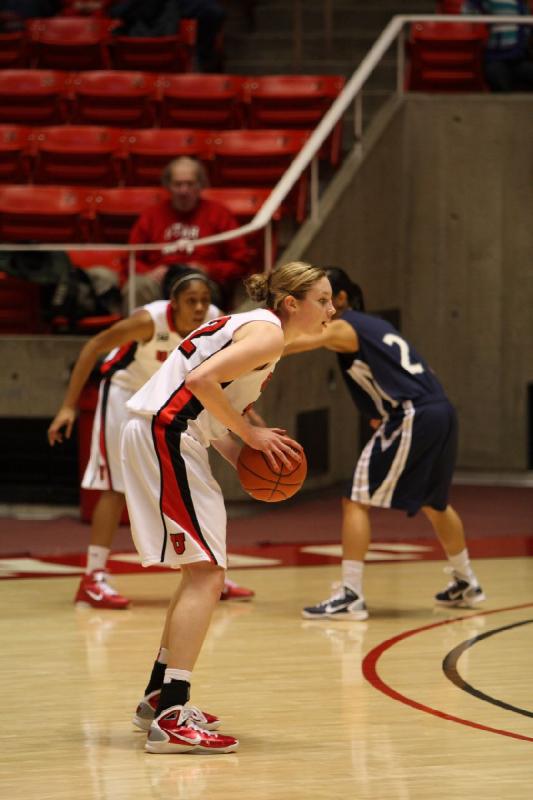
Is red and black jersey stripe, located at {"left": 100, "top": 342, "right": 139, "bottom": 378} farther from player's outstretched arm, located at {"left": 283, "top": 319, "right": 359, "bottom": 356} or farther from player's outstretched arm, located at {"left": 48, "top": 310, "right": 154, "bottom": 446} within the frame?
player's outstretched arm, located at {"left": 283, "top": 319, "right": 359, "bottom": 356}

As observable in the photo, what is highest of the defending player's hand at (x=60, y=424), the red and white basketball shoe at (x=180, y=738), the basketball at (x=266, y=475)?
the basketball at (x=266, y=475)

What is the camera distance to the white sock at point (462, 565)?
23.4ft

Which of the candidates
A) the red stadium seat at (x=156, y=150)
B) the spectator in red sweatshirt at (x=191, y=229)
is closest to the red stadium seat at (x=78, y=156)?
the red stadium seat at (x=156, y=150)

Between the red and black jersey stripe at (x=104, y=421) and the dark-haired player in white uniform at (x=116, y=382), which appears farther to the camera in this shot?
the red and black jersey stripe at (x=104, y=421)

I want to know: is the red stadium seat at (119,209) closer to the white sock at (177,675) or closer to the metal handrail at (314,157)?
the metal handrail at (314,157)

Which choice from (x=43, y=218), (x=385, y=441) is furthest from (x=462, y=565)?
(x=43, y=218)

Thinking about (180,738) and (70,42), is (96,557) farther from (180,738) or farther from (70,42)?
(70,42)

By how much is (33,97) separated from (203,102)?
1.31 metres

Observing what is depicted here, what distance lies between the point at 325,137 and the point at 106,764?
669cm

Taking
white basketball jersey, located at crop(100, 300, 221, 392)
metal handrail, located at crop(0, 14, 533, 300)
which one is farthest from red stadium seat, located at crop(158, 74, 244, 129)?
white basketball jersey, located at crop(100, 300, 221, 392)

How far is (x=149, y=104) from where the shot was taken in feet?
39.3

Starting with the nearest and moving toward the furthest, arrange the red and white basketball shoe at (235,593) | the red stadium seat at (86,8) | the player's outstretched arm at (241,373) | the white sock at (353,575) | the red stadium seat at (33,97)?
the player's outstretched arm at (241,373)
the white sock at (353,575)
the red and white basketball shoe at (235,593)
the red stadium seat at (33,97)
the red stadium seat at (86,8)

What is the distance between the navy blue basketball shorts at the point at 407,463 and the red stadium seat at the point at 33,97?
5928mm

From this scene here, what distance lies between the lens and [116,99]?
12.0m
